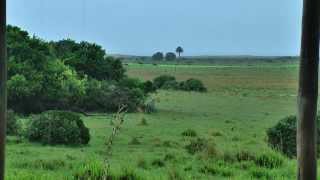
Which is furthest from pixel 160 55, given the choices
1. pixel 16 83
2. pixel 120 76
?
pixel 16 83

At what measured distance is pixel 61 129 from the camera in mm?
17812

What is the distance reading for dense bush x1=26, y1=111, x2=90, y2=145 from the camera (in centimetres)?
1788

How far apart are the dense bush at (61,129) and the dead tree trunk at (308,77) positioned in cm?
1476

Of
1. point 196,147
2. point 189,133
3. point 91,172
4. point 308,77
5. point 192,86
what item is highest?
point 308,77

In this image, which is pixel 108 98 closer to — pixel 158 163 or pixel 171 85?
pixel 158 163

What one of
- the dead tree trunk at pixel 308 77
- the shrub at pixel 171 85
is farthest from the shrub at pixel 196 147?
the shrub at pixel 171 85

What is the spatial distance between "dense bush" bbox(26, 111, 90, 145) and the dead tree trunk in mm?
14755

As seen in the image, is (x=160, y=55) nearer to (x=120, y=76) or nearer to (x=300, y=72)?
(x=120, y=76)

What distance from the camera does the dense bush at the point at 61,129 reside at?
17875mm

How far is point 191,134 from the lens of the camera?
21.2m

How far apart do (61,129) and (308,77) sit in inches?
589

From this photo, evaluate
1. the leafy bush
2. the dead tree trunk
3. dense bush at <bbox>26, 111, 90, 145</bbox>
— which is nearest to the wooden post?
the dead tree trunk

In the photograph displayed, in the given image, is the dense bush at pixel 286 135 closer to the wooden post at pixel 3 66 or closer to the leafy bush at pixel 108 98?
the wooden post at pixel 3 66

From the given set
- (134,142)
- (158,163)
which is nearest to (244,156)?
(158,163)
